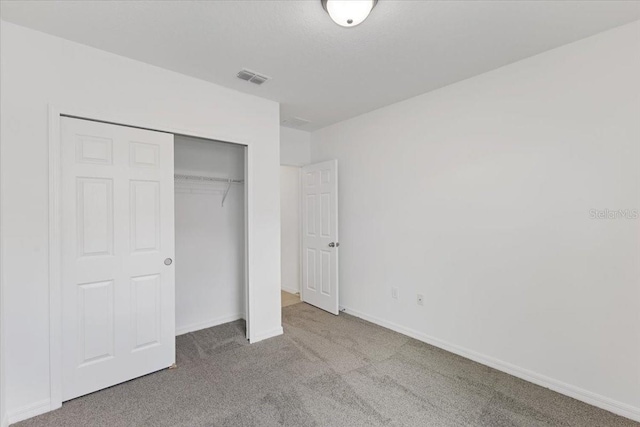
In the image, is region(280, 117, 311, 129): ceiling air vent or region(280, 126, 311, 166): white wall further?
region(280, 126, 311, 166): white wall

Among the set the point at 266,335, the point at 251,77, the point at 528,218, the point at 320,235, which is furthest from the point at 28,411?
the point at 528,218

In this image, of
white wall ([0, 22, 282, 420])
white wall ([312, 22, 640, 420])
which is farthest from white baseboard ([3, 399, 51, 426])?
white wall ([312, 22, 640, 420])

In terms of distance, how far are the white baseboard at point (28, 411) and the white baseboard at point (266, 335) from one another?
154 centimetres

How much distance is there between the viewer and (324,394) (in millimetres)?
2191

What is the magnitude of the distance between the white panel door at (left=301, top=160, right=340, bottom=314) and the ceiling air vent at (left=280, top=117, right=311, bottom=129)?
582mm

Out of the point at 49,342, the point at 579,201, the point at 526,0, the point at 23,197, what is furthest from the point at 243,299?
the point at 526,0

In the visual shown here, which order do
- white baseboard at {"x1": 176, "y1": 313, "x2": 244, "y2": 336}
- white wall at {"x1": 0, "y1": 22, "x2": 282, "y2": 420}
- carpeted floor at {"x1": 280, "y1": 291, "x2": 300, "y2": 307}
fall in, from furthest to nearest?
1. carpeted floor at {"x1": 280, "y1": 291, "x2": 300, "y2": 307}
2. white baseboard at {"x1": 176, "y1": 313, "x2": 244, "y2": 336}
3. white wall at {"x1": 0, "y1": 22, "x2": 282, "y2": 420}

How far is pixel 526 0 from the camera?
1.73m

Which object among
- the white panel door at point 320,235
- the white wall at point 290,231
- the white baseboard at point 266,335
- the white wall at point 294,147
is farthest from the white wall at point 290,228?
the white baseboard at point 266,335

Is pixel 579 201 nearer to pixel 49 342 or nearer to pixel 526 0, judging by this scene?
pixel 526 0

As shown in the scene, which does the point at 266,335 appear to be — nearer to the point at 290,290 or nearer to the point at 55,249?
the point at 290,290

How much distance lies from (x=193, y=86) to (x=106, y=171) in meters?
1.04

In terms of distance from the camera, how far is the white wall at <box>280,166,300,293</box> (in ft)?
16.2

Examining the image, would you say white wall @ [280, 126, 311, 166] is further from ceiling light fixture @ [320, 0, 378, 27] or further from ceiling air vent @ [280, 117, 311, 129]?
ceiling light fixture @ [320, 0, 378, 27]
